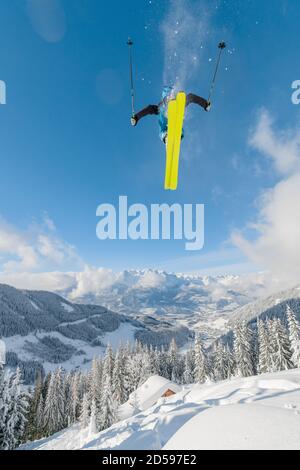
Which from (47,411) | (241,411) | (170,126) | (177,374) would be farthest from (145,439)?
(177,374)

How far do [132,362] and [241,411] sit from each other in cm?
5925

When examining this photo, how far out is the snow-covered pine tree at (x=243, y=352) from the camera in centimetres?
5062

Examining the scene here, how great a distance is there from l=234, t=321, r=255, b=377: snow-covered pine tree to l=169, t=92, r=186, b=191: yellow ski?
47905 millimetres

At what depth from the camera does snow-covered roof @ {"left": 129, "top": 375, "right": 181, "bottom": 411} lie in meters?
44.4

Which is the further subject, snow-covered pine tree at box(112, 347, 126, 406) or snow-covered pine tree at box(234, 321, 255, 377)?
snow-covered pine tree at box(112, 347, 126, 406)

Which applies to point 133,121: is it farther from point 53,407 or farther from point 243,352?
point 53,407

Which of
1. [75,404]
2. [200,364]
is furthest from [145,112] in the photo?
[75,404]

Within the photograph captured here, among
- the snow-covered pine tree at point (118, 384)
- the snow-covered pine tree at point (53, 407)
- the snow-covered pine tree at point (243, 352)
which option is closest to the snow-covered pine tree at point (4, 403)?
the snow-covered pine tree at point (118, 384)

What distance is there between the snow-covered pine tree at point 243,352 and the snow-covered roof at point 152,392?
11825mm

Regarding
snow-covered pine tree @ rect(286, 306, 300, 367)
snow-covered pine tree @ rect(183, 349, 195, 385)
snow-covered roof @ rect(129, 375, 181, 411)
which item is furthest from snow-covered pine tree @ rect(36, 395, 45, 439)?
snow-covered pine tree @ rect(286, 306, 300, 367)

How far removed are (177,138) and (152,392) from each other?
A: 148 ft

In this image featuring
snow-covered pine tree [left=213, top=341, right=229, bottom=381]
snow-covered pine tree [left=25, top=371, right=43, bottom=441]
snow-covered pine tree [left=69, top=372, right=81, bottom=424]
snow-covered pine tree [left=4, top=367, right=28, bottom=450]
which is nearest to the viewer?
snow-covered pine tree [left=4, top=367, right=28, bottom=450]

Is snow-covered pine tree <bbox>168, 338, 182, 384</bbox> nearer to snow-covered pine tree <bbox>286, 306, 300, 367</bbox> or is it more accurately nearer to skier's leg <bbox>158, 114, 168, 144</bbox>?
snow-covered pine tree <bbox>286, 306, 300, 367</bbox>
